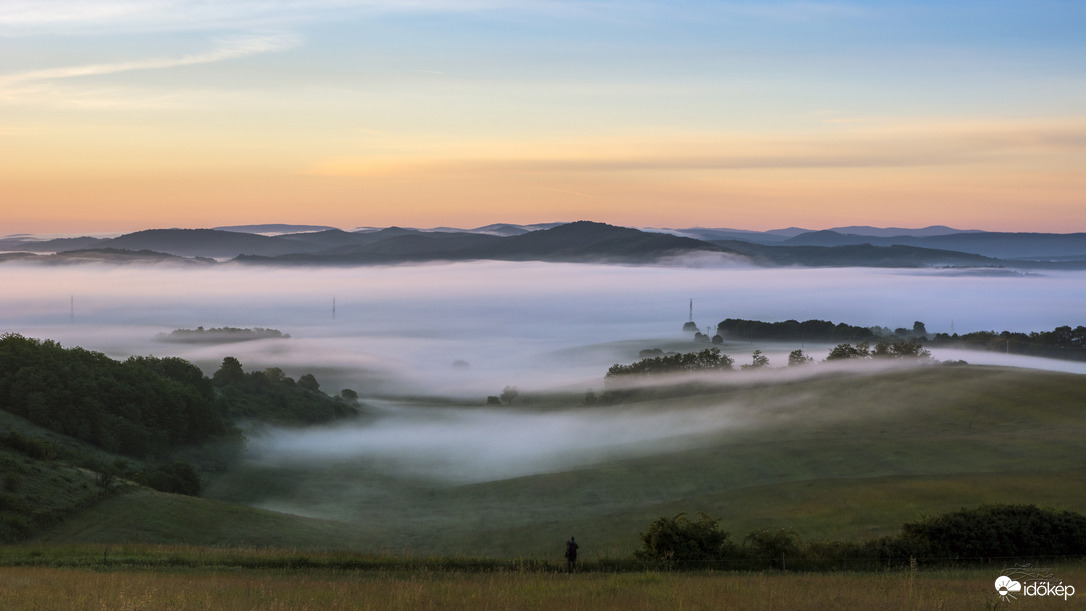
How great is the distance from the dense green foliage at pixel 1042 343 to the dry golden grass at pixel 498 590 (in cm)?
15489

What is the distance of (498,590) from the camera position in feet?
79.0

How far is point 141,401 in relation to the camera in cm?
10094

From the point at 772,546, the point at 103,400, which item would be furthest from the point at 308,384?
the point at 772,546

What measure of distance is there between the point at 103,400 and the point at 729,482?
67435mm

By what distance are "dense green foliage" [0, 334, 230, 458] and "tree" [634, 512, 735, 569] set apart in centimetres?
7700

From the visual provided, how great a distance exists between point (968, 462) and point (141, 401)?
83.9 metres

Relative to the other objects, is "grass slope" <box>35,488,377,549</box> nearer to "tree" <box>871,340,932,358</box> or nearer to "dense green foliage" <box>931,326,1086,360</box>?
"tree" <box>871,340,932,358</box>

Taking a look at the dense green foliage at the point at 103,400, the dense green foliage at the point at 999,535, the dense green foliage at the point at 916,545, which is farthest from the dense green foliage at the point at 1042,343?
the dense green foliage at the point at 916,545

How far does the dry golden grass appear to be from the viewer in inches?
841

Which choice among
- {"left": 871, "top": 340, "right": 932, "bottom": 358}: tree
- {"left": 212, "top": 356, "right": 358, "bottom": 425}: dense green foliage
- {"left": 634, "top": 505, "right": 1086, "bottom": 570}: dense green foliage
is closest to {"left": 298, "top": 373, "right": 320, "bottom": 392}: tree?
{"left": 212, "top": 356, "right": 358, "bottom": 425}: dense green foliage

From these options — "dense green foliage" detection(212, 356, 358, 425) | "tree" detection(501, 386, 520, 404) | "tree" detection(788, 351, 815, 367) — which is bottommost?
"tree" detection(501, 386, 520, 404)

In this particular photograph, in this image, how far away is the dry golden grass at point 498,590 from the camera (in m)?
21.4

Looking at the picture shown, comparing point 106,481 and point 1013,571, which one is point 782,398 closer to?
point 106,481

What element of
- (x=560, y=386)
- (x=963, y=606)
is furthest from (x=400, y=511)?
(x=560, y=386)
